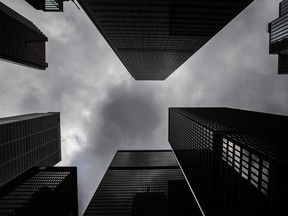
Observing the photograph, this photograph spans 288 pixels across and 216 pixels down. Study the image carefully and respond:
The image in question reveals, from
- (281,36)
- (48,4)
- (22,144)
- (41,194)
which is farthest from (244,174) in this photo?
(22,144)

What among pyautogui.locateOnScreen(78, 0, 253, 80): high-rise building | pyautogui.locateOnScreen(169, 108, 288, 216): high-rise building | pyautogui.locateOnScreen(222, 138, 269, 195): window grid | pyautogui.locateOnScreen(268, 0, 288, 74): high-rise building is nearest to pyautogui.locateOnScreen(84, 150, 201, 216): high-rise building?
pyautogui.locateOnScreen(169, 108, 288, 216): high-rise building

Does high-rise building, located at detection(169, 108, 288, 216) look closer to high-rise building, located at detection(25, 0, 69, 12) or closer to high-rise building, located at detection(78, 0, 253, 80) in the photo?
high-rise building, located at detection(78, 0, 253, 80)

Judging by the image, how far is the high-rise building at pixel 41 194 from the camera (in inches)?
3169

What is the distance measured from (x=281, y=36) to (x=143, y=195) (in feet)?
502

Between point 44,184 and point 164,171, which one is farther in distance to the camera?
point 164,171

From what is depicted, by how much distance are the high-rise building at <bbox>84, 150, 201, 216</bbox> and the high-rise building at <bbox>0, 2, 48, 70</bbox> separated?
396ft

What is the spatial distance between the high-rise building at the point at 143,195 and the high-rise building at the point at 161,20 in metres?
94.6

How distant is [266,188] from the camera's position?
33812mm

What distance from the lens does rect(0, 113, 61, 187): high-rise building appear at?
129 metres

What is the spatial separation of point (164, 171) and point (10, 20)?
174 meters

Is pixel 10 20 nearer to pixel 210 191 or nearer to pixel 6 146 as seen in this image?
pixel 6 146

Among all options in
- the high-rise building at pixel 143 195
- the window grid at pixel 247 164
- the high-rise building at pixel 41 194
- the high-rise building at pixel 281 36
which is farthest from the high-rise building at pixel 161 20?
the high-rise building at pixel 281 36

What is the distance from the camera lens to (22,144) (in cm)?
14975

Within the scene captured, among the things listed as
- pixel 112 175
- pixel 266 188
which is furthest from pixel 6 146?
pixel 266 188
